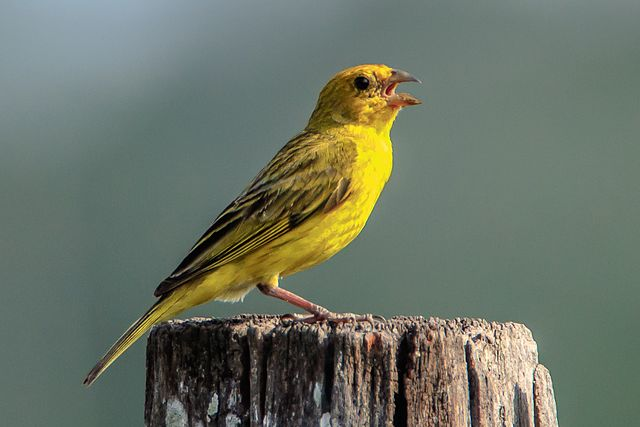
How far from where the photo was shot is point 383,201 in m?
60.1

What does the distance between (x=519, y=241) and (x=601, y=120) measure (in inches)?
1766

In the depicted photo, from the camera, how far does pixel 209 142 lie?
250ft

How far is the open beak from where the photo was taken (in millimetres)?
8391

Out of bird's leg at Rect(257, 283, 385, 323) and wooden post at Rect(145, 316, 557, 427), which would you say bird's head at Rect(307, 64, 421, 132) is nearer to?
bird's leg at Rect(257, 283, 385, 323)

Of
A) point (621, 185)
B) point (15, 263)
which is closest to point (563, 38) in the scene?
point (621, 185)

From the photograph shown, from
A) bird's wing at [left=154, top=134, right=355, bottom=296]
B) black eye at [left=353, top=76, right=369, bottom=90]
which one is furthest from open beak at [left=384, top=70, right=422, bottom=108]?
bird's wing at [left=154, top=134, right=355, bottom=296]

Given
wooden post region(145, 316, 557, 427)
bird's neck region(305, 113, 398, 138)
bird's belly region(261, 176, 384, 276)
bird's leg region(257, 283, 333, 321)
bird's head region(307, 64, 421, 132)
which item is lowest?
wooden post region(145, 316, 557, 427)

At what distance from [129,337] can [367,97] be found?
2421mm

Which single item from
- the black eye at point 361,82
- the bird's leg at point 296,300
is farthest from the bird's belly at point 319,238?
the black eye at point 361,82

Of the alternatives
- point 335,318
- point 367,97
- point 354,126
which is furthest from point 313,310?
point 367,97

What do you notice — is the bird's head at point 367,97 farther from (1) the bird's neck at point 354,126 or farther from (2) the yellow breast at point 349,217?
(2) the yellow breast at point 349,217

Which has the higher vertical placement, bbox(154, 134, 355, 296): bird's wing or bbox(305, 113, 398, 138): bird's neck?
bbox(305, 113, 398, 138): bird's neck

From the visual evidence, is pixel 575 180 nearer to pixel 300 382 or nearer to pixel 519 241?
pixel 519 241

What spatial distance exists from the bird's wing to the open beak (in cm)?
52
